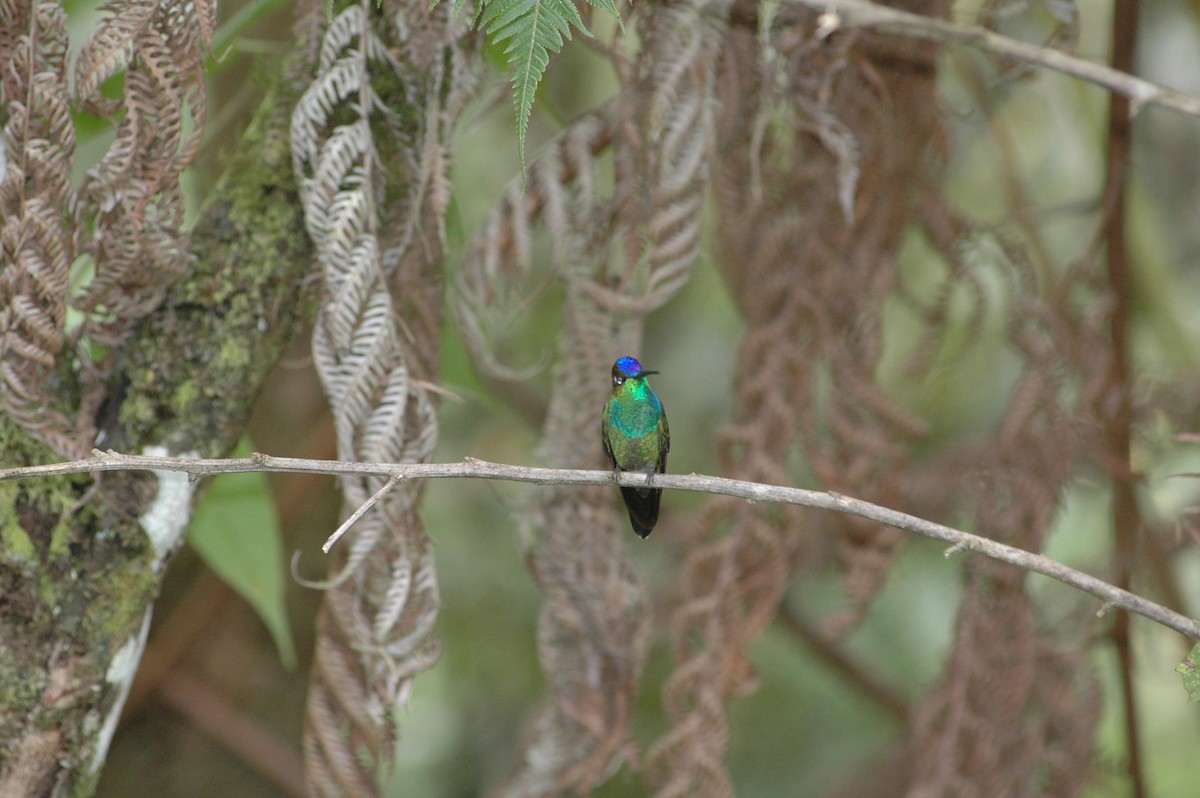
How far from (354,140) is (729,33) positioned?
3.50 ft

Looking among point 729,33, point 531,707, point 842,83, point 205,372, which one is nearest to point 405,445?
point 205,372

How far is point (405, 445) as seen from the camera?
7.65ft

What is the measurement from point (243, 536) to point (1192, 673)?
7.75ft

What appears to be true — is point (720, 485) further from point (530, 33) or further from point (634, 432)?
point (634, 432)

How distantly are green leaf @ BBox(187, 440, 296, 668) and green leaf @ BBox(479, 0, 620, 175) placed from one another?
1654 mm

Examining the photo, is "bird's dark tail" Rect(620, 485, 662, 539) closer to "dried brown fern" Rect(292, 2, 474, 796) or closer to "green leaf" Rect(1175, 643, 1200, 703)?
"dried brown fern" Rect(292, 2, 474, 796)

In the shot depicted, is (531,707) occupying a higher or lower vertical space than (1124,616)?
lower

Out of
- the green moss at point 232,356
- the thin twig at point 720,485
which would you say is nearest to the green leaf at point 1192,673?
the thin twig at point 720,485

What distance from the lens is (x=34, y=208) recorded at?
76.7 inches

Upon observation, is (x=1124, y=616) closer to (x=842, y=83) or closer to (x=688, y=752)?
(x=688, y=752)

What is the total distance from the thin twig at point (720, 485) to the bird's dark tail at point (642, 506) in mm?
1126

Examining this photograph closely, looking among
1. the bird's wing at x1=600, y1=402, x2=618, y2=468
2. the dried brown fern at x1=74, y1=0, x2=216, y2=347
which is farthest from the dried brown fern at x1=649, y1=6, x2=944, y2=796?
the dried brown fern at x1=74, y1=0, x2=216, y2=347

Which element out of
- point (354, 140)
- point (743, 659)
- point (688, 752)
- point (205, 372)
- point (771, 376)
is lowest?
point (688, 752)

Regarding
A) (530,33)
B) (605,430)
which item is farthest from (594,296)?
(530,33)
